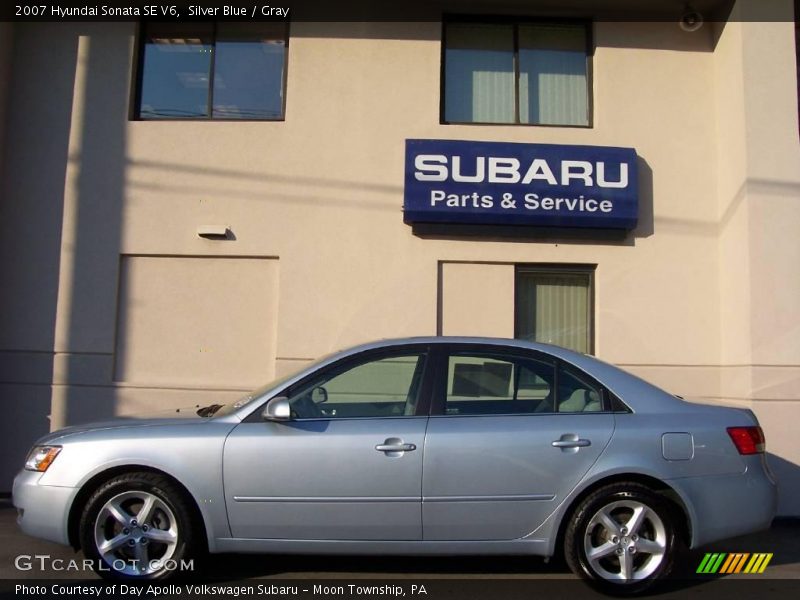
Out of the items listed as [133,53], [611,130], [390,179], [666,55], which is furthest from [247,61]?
[666,55]

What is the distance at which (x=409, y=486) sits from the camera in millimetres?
4605

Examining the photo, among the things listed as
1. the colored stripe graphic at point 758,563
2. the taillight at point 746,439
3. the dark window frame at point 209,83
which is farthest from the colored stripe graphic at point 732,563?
the dark window frame at point 209,83

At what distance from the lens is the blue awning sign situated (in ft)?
25.5

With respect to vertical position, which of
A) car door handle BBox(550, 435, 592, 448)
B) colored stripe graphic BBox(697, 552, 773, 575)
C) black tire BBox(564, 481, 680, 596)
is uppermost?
car door handle BBox(550, 435, 592, 448)

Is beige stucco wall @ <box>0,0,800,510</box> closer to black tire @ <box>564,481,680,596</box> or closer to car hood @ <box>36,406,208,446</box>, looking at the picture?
car hood @ <box>36,406,208,446</box>

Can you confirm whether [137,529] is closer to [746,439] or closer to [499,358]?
[499,358]

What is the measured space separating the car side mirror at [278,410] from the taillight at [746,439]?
2766 mm

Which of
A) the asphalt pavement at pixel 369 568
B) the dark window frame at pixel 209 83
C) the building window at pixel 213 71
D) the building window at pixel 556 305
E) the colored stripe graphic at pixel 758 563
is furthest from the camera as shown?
the building window at pixel 213 71

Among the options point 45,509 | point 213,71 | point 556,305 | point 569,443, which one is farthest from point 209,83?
point 569,443

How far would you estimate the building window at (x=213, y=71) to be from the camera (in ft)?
27.5

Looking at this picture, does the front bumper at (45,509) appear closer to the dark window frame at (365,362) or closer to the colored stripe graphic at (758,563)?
the dark window frame at (365,362)

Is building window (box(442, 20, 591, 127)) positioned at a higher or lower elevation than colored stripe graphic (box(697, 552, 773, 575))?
higher

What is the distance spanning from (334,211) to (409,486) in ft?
13.3

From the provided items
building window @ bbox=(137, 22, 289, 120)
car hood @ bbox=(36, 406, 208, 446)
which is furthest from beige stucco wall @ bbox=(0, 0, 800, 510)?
car hood @ bbox=(36, 406, 208, 446)
